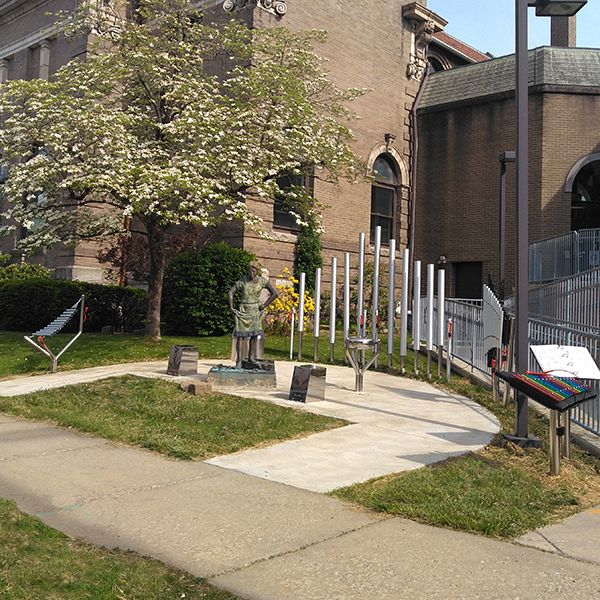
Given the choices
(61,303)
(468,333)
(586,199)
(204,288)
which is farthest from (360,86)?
(468,333)

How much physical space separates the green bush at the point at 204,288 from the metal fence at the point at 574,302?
7.77 m

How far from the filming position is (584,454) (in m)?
7.90

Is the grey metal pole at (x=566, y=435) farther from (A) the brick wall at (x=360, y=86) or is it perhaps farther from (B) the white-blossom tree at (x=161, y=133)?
(A) the brick wall at (x=360, y=86)

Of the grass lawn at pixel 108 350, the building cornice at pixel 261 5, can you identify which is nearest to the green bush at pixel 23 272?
the grass lawn at pixel 108 350

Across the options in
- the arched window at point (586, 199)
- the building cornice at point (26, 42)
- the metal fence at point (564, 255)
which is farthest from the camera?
the building cornice at point (26, 42)

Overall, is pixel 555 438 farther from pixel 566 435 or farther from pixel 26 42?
pixel 26 42

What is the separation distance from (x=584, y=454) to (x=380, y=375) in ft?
22.0

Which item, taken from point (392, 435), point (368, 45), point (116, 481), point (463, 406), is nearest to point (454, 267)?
point (368, 45)

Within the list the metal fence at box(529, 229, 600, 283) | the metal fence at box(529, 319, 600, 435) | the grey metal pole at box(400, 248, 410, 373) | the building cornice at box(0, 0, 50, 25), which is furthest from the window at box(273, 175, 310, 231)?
the building cornice at box(0, 0, 50, 25)

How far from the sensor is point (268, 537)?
4.89 metres

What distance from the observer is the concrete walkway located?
4062 mm

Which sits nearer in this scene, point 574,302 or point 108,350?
point 574,302

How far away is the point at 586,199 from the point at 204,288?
15.1 metres

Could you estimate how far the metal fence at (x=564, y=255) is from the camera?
21.2m
